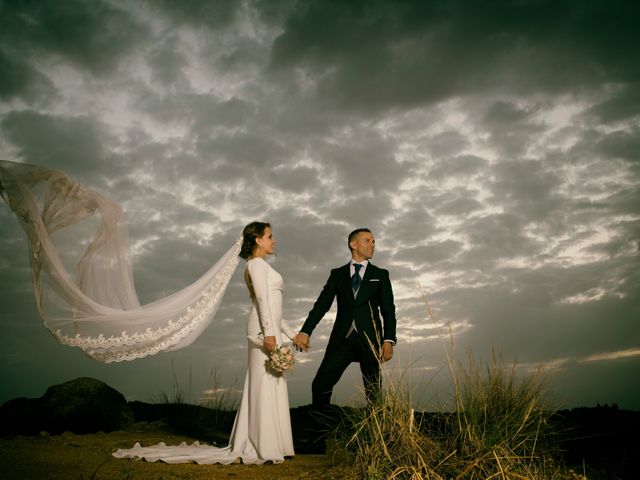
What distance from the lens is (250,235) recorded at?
623cm

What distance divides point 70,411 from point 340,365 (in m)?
6.08

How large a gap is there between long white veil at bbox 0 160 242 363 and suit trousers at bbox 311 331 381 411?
1.49 m

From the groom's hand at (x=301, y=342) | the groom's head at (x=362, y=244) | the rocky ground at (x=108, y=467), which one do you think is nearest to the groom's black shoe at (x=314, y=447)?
the rocky ground at (x=108, y=467)

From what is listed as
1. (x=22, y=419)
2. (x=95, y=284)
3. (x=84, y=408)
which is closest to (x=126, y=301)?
(x=95, y=284)

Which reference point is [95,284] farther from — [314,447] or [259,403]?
[314,447]

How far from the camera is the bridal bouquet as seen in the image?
5863 millimetres

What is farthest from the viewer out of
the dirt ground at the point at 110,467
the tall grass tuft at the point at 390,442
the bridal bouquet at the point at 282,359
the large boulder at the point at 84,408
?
the large boulder at the point at 84,408

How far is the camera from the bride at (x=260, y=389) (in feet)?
19.4

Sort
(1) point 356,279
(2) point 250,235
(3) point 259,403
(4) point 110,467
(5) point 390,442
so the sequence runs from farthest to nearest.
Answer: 1. (1) point 356,279
2. (2) point 250,235
3. (3) point 259,403
4. (4) point 110,467
5. (5) point 390,442

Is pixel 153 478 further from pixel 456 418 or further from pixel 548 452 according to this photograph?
pixel 548 452

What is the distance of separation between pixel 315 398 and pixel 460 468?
206 centimetres

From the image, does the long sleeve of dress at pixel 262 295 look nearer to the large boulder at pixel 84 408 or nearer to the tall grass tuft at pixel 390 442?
the tall grass tuft at pixel 390 442

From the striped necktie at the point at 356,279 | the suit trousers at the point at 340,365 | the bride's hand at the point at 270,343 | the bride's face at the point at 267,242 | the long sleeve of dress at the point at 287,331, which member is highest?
the bride's face at the point at 267,242

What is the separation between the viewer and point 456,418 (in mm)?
5438
